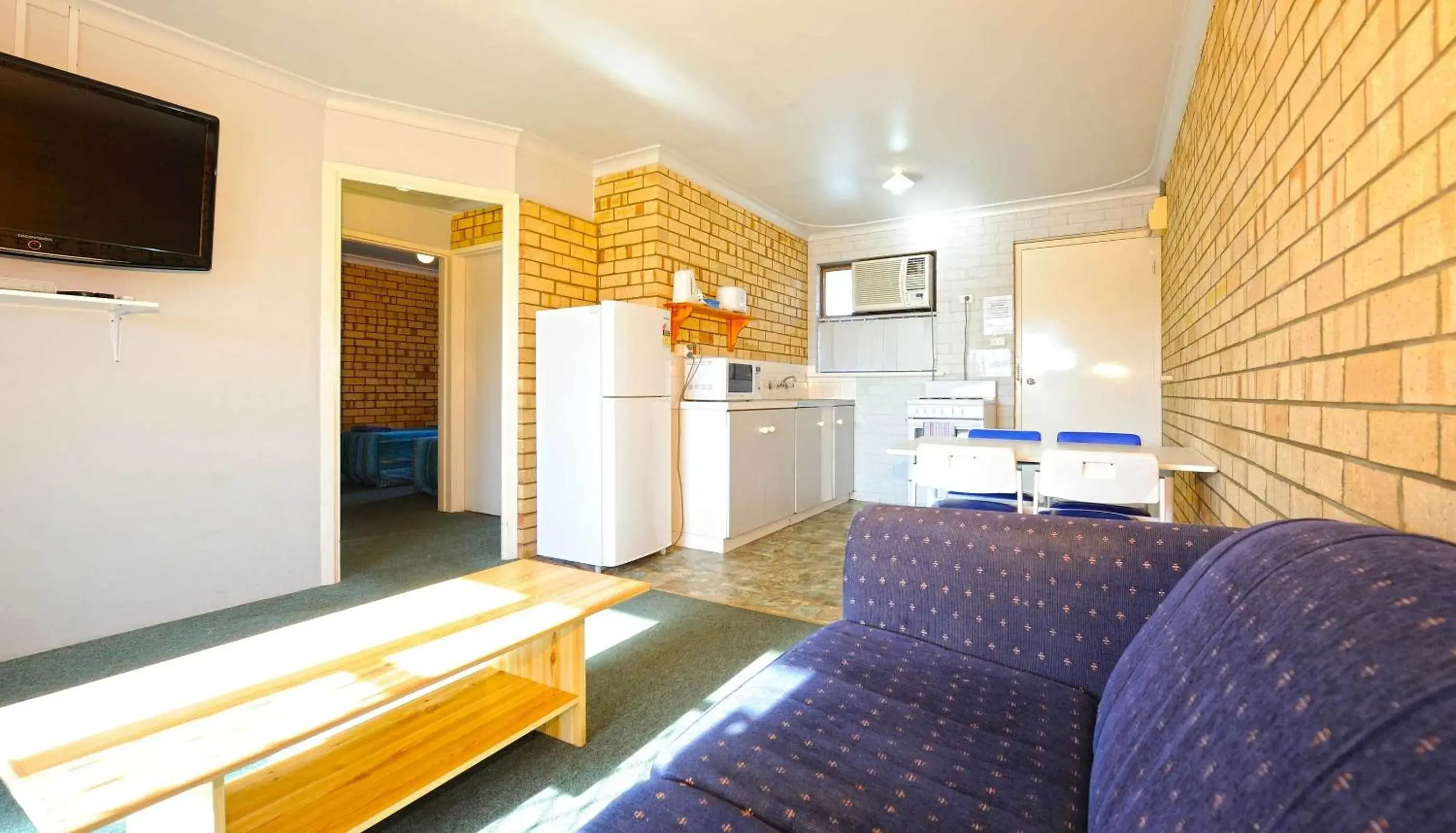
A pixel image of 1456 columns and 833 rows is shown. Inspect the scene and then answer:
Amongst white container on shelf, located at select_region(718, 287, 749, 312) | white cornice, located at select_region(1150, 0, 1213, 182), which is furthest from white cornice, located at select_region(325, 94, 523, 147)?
white cornice, located at select_region(1150, 0, 1213, 182)

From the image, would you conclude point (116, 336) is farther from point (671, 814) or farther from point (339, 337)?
point (671, 814)

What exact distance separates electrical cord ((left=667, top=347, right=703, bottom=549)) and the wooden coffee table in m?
2.10

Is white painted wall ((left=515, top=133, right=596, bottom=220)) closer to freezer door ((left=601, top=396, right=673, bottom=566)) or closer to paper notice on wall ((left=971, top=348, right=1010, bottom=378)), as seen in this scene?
freezer door ((left=601, top=396, right=673, bottom=566))

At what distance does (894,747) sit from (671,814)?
0.41m

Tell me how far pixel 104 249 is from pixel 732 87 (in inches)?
Result: 111

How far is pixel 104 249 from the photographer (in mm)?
2424

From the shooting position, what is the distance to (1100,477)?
7.68ft

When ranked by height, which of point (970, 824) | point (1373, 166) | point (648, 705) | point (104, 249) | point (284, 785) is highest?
point (104, 249)

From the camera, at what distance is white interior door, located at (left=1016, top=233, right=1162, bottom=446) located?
471 centimetres

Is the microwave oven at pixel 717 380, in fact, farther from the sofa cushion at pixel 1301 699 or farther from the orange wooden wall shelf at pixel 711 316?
the sofa cushion at pixel 1301 699

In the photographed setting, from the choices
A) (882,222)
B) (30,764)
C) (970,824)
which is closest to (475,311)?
(882,222)

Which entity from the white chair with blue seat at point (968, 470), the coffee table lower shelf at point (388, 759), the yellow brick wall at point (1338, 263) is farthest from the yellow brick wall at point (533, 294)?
the yellow brick wall at point (1338, 263)

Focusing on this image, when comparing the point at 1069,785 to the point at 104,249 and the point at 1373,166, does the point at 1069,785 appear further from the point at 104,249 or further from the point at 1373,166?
the point at 104,249

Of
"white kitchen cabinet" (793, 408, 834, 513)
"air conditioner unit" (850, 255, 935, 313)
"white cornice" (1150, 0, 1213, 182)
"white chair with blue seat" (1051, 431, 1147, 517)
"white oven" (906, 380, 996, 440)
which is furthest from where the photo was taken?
"air conditioner unit" (850, 255, 935, 313)
